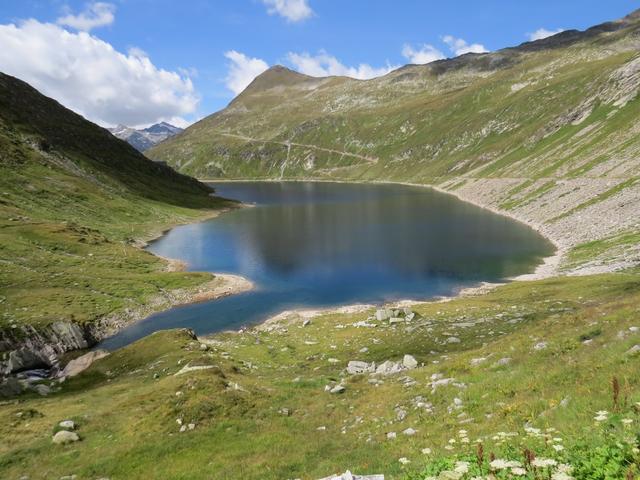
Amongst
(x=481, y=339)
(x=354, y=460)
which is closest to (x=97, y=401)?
(x=354, y=460)

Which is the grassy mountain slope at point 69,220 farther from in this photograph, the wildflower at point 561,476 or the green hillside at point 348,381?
the wildflower at point 561,476

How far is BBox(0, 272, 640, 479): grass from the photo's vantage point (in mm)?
15039

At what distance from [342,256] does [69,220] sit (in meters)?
76.9

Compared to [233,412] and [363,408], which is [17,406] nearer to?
[233,412]

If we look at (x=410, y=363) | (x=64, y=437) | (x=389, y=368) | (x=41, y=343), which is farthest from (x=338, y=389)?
(x=41, y=343)

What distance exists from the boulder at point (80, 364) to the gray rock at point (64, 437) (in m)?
23.5

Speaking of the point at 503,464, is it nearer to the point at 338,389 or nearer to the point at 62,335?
the point at 338,389

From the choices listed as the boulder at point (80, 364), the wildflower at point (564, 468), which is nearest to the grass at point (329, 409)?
the wildflower at point (564, 468)

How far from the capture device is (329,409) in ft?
81.1

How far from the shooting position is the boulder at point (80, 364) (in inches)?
1822

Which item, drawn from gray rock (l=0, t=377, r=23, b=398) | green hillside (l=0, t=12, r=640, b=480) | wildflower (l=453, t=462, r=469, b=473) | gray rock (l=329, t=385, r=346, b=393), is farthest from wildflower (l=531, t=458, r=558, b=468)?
gray rock (l=0, t=377, r=23, b=398)

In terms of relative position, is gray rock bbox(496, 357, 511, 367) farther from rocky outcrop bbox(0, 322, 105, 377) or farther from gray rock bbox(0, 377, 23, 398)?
rocky outcrop bbox(0, 322, 105, 377)

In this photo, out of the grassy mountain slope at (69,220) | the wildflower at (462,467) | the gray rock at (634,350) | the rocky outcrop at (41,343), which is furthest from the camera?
the grassy mountain slope at (69,220)

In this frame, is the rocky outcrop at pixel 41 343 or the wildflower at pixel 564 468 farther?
the rocky outcrop at pixel 41 343
